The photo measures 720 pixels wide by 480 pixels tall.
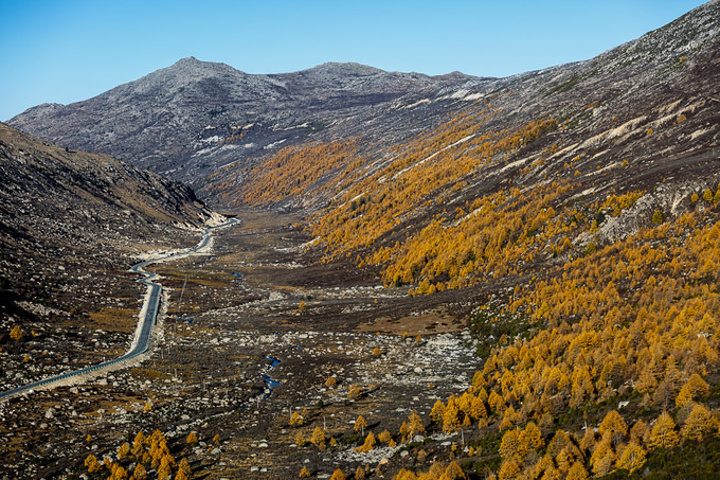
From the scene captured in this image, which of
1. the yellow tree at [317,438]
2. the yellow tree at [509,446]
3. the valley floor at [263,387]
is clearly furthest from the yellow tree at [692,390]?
the yellow tree at [317,438]

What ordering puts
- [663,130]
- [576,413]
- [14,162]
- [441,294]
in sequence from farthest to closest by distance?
[14,162], [663,130], [441,294], [576,413]

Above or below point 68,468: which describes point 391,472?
below

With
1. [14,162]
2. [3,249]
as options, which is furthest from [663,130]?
[14,162]

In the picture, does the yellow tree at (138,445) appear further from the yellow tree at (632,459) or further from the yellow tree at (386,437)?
the yellow tree at (632,459)

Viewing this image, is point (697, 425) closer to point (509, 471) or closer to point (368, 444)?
point (509, 471)

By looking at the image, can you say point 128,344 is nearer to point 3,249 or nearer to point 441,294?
point 3,249

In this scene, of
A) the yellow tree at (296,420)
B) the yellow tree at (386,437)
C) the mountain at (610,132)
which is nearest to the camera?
the yellow tree at (386,437)

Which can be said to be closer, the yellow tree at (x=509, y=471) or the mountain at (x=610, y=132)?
the yellow tree at (x=509, y=471)

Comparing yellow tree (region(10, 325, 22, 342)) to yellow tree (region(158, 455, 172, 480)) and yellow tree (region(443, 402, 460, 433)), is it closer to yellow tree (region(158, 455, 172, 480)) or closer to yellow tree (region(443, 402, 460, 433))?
yellow tree (region(158, 455, 172, 480))

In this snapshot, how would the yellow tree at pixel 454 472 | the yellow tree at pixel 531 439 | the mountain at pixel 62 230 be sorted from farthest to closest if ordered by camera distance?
1. the mountain at pixel 62 230
2. the yellow tree at pixel 531 439
3. the yellow tree at pixel 454 472

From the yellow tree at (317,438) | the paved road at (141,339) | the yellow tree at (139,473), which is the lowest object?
the yellow tree at (317,438)

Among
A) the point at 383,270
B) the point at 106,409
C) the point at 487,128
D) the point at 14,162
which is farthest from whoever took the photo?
the point at 487,128
